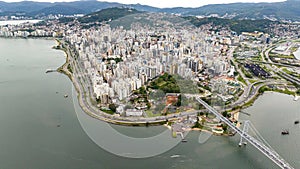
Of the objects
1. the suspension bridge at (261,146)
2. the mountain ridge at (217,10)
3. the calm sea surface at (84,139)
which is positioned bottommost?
the calm sea surface at (84,139)

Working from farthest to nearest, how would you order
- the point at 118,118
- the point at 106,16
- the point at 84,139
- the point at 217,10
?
the point at 217,10, the point at 106,16, the point at 118,118, the point at 84,139

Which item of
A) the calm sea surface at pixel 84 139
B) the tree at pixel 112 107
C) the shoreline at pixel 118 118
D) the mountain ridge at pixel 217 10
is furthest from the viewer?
the mountain ridge at pixel 217 10

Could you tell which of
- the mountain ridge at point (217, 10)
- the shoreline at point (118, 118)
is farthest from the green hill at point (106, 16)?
the shoreline at point (118, 118)

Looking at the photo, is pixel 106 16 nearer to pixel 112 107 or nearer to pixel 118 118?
pixel 112 107

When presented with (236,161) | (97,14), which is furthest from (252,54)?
(97,14)

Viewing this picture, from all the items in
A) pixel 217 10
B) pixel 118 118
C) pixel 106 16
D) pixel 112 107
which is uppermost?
pixel 217 10

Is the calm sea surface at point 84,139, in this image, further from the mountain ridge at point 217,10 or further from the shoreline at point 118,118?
the mountain ridge at point 217,10

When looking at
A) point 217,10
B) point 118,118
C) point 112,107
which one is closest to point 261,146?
point 118,118

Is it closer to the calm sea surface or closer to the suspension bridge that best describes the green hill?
the calm sea surface

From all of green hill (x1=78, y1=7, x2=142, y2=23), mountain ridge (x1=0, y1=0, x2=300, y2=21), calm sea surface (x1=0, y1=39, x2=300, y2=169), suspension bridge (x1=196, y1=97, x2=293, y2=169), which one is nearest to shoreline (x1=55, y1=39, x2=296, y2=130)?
calm sea surface (x1=0, y1=39, x2=300, y2=169)
